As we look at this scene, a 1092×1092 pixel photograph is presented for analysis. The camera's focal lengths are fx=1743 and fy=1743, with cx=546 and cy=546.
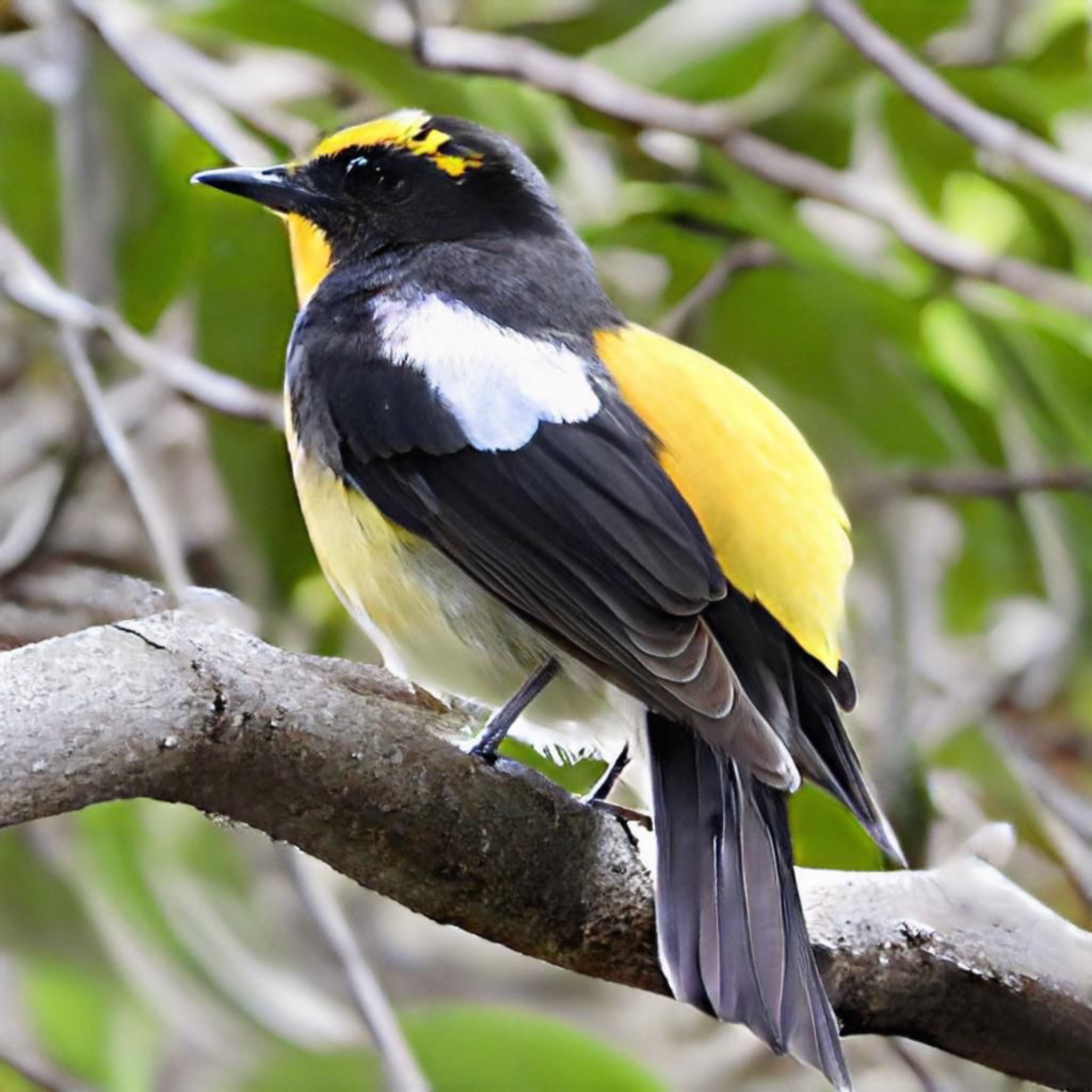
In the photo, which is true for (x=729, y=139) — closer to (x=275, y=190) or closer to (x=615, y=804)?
(x=275, y=190)

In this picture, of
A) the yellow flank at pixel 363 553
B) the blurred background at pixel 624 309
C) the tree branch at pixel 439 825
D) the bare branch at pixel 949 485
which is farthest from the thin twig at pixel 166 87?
the bare branch at pixel 949 485

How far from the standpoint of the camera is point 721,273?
2.90m

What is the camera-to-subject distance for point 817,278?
2.85 metres

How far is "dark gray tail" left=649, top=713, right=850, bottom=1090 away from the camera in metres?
1.47

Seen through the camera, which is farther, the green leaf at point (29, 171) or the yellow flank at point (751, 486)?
the green leaf at point (29, 171)

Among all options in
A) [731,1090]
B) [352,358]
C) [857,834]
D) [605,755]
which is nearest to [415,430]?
[352,358]

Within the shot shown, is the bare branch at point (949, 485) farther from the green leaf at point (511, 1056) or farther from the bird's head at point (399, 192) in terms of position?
the green leaf at point (511, 1056)

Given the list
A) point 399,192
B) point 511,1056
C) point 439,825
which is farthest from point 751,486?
point 511,1056

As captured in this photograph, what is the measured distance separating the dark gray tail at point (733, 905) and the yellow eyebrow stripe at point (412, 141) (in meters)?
0.87

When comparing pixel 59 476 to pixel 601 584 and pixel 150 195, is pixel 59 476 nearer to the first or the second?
pixel 150 195

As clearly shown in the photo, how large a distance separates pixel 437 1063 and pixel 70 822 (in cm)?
95

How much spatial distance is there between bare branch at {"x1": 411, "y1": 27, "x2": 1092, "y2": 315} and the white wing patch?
3.07 ft

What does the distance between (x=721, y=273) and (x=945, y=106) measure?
46cm

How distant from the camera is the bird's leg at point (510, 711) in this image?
65.1 inches
